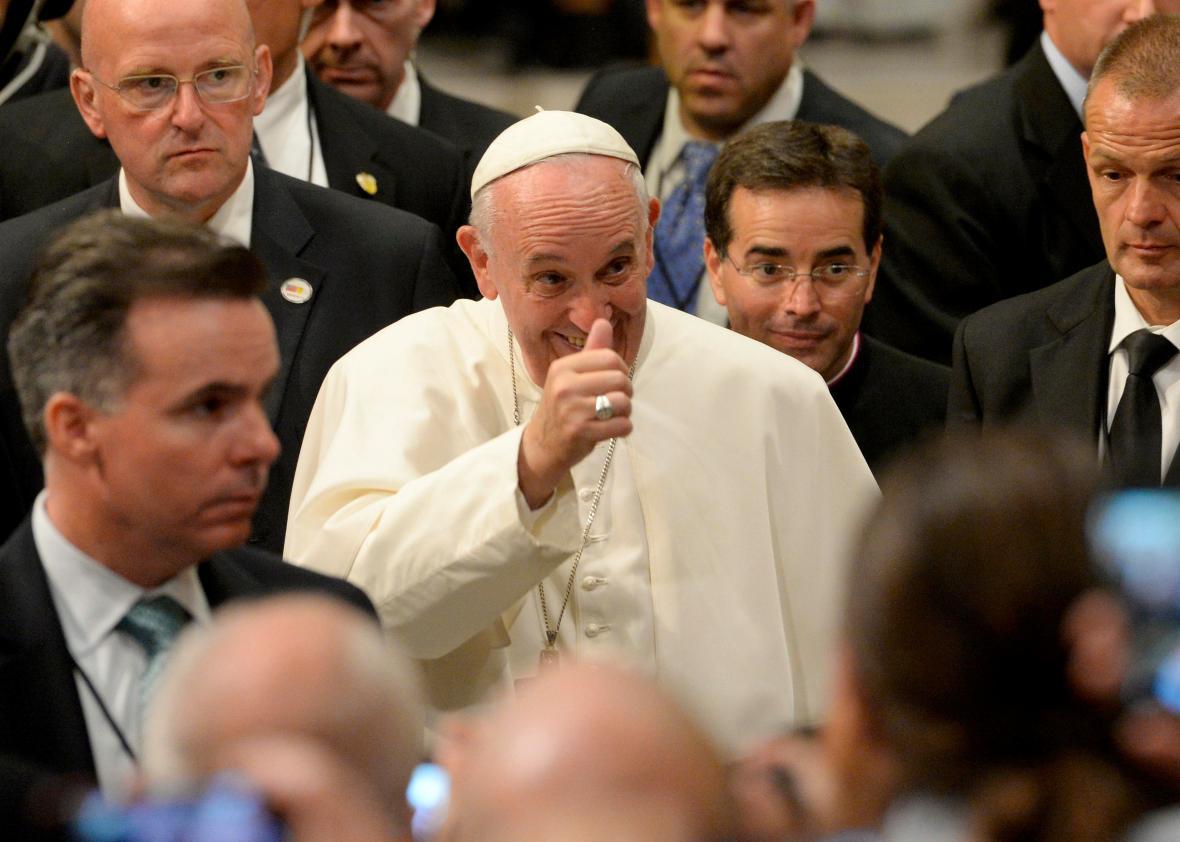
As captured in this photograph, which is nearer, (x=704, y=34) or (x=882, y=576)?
(x=882, y=576)

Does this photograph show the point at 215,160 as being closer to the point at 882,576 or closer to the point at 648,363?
the point at 648,363

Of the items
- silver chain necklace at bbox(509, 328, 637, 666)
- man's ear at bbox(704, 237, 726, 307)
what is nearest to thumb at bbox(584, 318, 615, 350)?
A: silver chain necklace at bbox(509, 328, 637, 666)

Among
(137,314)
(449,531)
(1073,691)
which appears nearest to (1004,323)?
(449,531)

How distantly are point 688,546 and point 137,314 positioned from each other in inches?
51.7

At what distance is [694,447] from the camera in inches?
151

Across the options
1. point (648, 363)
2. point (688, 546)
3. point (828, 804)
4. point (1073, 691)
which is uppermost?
point (1073, 691)

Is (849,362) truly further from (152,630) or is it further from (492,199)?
(152,630)

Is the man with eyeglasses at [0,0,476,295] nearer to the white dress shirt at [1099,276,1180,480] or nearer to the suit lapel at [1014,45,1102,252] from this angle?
the suit lapel at [1014,45,1102,252]

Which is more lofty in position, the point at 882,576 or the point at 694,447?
the point at 882,576

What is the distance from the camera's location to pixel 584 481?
384cm

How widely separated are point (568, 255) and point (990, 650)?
1.95 meters

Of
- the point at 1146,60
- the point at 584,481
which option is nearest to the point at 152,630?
the point at 584,481

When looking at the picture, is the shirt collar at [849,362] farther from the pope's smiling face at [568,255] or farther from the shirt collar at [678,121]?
the shirt collar at [678,121]

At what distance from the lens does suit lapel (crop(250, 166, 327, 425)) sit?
4266mm
